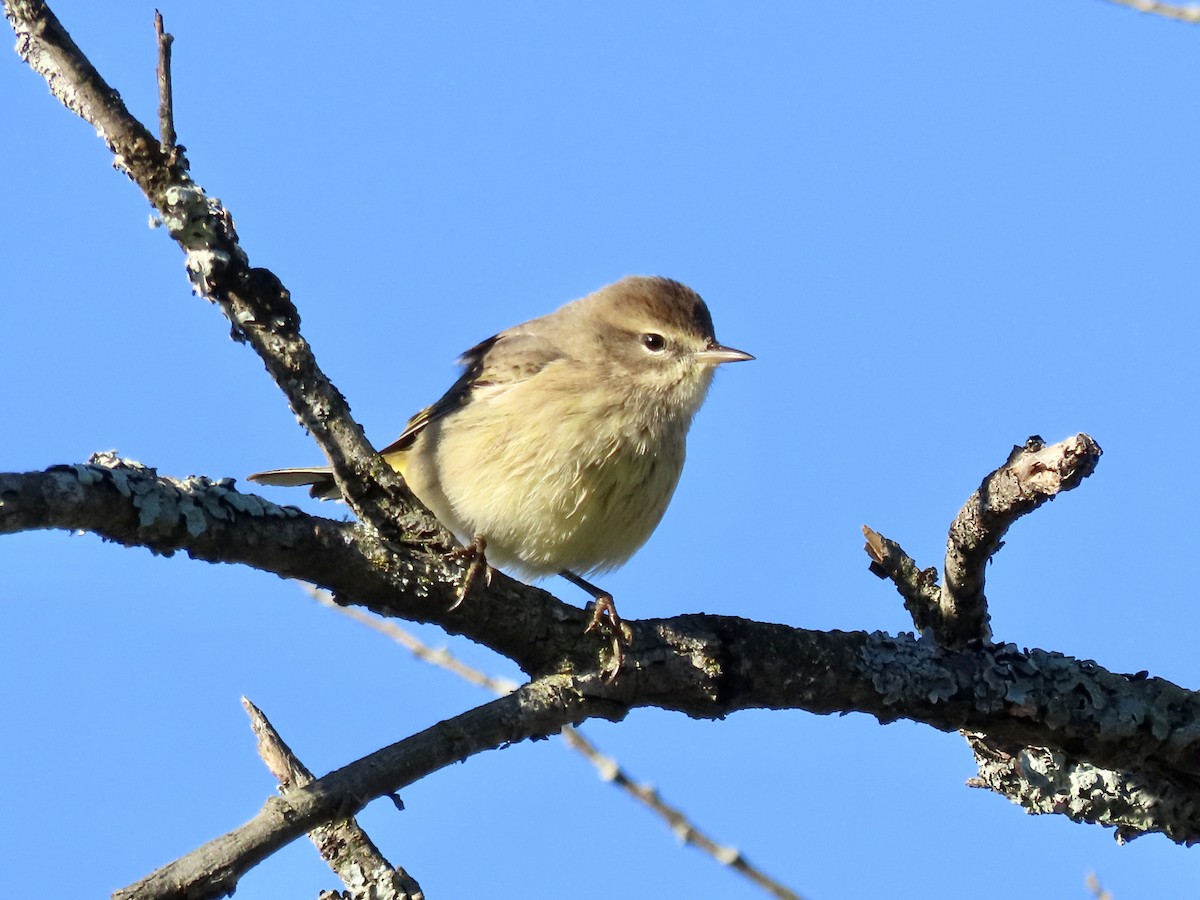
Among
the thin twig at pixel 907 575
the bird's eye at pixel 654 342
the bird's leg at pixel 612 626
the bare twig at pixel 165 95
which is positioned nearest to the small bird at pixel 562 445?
the bird's eye at pixel 654 342

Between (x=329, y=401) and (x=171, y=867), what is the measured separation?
5.19 ft

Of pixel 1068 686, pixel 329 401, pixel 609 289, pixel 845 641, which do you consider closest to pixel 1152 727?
pixel 1068 686

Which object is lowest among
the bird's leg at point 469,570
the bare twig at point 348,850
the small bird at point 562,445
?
the bare twig at point 348,850

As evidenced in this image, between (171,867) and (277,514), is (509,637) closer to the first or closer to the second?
(277,514)

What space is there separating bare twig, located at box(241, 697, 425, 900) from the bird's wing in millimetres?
2415

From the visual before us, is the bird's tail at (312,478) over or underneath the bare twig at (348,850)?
over

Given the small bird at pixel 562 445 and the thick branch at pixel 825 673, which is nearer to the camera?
the thick branch at pixel 825 673

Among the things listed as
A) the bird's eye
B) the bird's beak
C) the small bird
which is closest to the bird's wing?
the small bird

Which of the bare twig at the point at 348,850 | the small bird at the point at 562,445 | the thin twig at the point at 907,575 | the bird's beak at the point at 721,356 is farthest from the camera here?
the bird's beak at the point at 721,356

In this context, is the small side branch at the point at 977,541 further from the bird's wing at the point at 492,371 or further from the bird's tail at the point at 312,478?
the bird's tail at the point at 312,478

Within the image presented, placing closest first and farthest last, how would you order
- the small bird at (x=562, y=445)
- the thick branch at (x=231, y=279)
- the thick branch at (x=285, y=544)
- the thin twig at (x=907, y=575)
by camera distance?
the thick branch at (x=285, y=544) < the thick branch at (x=231, y=279) < the thin twig at (x=907, y=575) < the small bird at (x=562, y=445)

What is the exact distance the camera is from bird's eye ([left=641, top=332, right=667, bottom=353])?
672 cm

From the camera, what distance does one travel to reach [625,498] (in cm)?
579

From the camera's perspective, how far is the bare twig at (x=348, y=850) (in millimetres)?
3881
